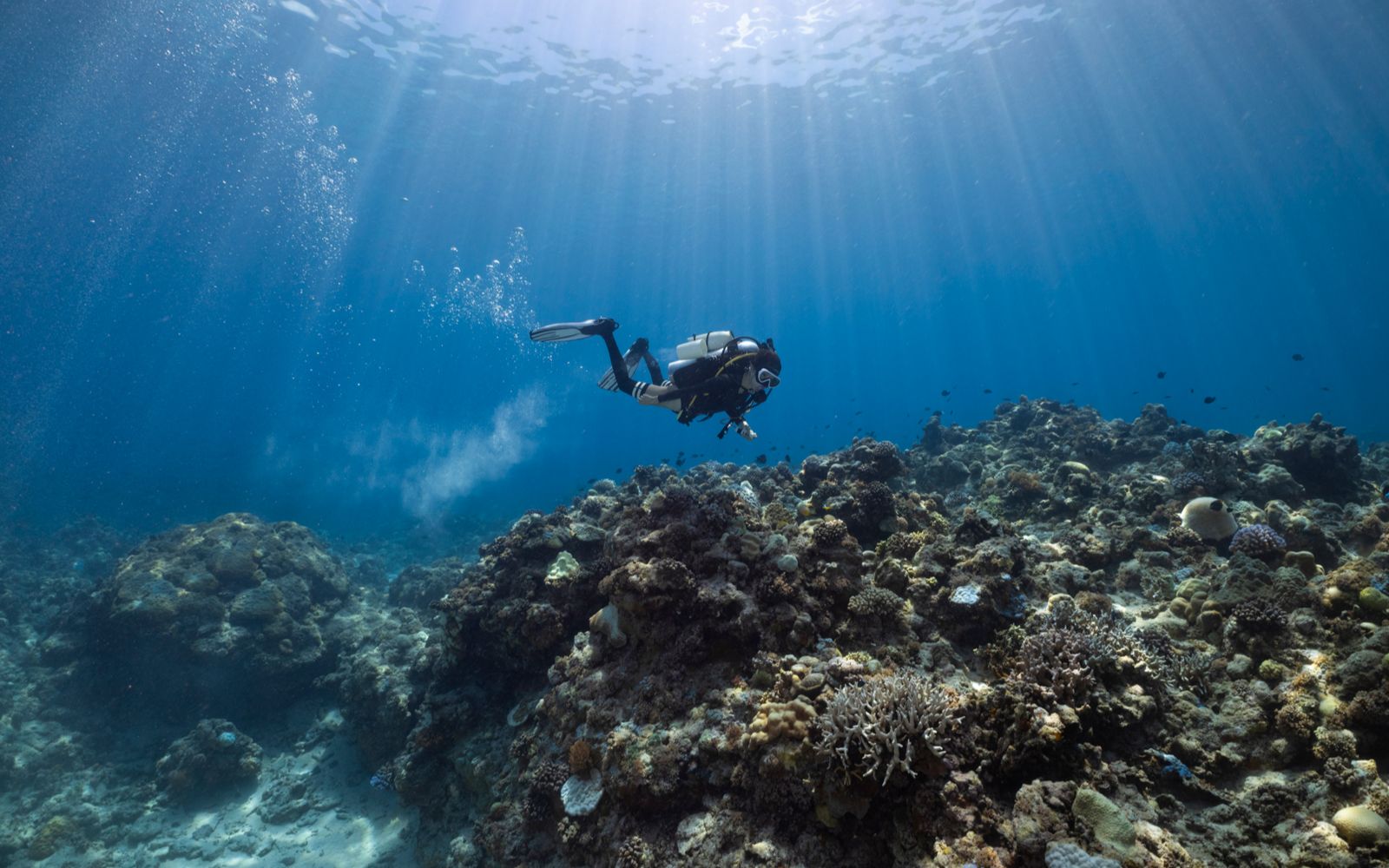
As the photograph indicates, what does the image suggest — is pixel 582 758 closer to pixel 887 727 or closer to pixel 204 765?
pixel 887 727

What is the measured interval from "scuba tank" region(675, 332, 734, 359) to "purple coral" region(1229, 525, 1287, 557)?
875 cm

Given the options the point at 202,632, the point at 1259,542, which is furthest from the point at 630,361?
the point at 202,632

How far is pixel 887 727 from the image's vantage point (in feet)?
15.0

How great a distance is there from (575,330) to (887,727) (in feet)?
34.1

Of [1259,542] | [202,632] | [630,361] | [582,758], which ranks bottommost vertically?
[582,758]

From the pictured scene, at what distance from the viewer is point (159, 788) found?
40.3 ft

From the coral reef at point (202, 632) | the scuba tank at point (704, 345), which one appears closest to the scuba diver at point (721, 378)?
the scuba tank at point (704, 345)

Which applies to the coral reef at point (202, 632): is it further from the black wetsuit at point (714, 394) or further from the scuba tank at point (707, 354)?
the scuba tank at point (707, 354)

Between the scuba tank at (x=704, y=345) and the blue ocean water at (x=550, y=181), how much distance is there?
15582 mm

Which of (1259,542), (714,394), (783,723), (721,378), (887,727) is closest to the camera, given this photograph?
(887,727)

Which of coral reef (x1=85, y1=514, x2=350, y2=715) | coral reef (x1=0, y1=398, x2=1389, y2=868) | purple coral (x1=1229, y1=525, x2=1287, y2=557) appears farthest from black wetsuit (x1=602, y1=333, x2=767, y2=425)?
coral reef (x1=85, y1=514, x2=350, y2=715)

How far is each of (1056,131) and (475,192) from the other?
6232 centimetres

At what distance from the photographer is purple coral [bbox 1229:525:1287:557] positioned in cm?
793

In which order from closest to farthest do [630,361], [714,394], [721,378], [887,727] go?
1. [887,727]
2. [721,378]
3. [714,394]
4. [630,361]
